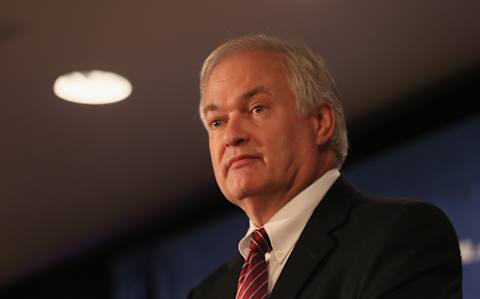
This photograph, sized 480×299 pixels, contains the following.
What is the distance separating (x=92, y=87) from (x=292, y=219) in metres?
1.86

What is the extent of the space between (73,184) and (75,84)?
1.15 meters

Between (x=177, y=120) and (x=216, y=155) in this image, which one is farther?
(x=177, y=120)

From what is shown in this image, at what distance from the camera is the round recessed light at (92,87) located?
119 inches

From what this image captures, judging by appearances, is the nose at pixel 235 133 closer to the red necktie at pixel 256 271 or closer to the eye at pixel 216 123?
the eye at pixel 216 123

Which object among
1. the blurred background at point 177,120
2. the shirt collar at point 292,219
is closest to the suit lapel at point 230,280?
the shirt collar at point 292,219

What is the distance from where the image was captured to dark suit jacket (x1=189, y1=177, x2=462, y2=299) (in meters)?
1.15

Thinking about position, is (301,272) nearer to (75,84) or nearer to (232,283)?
(232,283)

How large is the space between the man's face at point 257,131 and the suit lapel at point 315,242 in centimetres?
7

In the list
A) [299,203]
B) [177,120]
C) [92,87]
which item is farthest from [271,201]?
[177,120]

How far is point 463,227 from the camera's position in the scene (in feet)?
10.7

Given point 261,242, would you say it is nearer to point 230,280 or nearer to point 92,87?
point 230,280

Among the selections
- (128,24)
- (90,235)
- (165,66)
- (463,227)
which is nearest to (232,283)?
(128,24)

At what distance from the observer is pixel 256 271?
1373 mm

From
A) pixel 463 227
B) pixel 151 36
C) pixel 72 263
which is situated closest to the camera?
pixel 151 36
